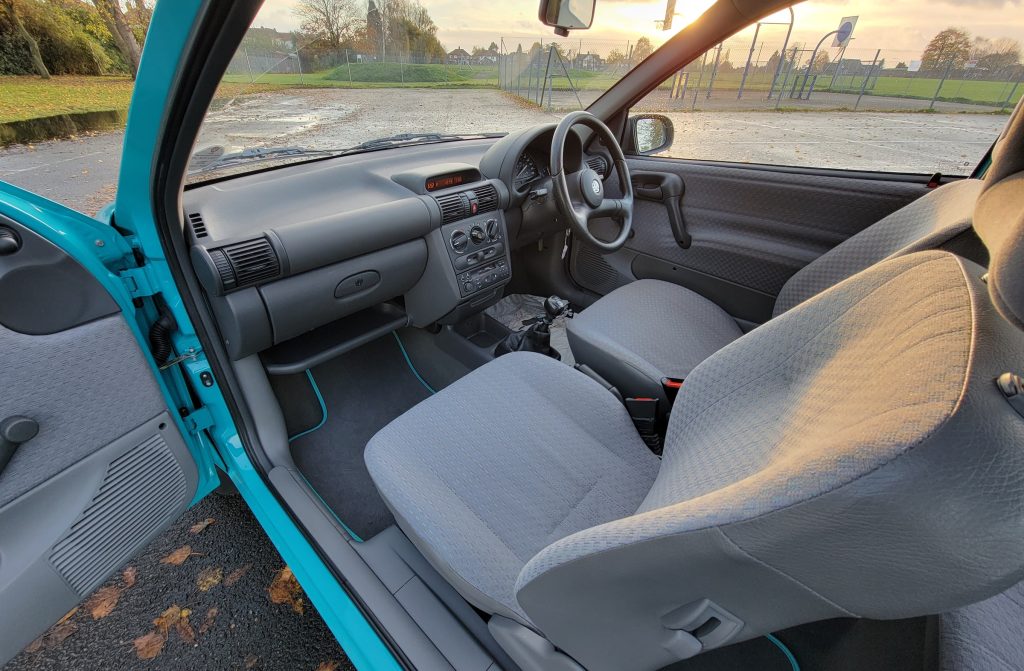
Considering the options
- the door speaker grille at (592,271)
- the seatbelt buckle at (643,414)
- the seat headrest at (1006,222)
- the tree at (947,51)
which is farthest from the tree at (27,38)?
the tree at (947,51)

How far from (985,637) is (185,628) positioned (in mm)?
1681

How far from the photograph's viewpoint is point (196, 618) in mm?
1261

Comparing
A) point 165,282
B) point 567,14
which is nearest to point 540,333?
point 567,14

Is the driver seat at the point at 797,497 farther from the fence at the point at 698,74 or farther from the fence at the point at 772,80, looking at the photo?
the fence at the point at 772,80

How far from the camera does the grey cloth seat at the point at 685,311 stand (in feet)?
4.12

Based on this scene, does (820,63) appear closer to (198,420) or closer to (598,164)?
(598,164)

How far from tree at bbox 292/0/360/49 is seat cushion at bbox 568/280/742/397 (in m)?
1.07

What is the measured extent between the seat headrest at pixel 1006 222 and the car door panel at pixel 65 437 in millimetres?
1429

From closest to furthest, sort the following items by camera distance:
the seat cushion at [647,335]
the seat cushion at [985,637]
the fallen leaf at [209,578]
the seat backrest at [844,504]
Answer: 1. the seat backrest at [844,504]
2. the seat cushion at [985,637]
3. the fallen leaf at [209,578]
4. the seat cushion at [647,335]

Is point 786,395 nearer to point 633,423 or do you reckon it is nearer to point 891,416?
point 891,416

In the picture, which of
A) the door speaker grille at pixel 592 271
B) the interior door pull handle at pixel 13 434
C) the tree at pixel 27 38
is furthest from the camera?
the door speaker grille at pixel 592 271

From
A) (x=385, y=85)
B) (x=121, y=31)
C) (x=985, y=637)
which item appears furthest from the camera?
(x=385, y=85)

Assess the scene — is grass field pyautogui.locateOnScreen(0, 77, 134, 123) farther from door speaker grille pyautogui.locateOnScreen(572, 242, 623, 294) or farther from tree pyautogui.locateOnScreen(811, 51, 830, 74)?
tree pyautogui.locateOnScreen(811, 51, 830, 74)

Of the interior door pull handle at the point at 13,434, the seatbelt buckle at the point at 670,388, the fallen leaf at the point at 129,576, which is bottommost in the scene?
the fallen leaf at the point at 129,576
